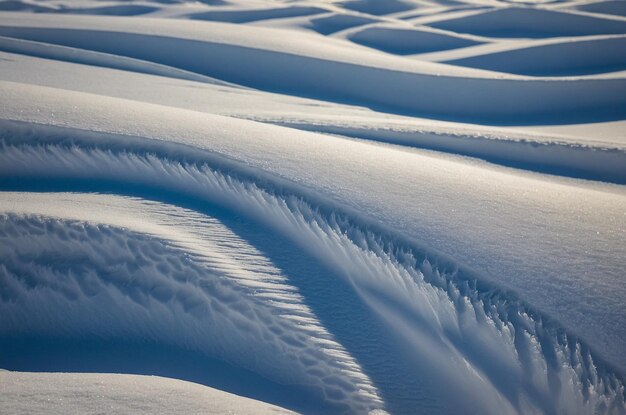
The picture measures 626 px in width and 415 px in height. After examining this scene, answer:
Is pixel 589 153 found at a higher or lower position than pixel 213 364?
higher

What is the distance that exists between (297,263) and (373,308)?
24 cm

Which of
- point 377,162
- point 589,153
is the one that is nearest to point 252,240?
point 377,162

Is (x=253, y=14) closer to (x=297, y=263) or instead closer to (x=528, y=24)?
(x=528, y=24)

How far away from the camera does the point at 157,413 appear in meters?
1.04

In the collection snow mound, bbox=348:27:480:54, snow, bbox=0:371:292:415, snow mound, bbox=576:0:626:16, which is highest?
snow mound, bbox=576:0:626:16

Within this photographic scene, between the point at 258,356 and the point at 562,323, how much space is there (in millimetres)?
688

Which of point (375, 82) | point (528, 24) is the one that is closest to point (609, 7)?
point (528, 24)

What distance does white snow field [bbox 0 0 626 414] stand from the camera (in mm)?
1197

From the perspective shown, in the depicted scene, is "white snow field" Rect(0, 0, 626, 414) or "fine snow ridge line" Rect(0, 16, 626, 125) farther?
"fine snow ridge line" Rect(0, 16, 626, 125)

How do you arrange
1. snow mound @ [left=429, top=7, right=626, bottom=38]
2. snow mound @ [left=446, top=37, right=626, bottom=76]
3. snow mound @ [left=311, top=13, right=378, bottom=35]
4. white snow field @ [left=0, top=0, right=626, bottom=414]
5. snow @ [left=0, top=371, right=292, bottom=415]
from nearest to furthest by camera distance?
snow @ [left=0, top=371, right=292, bottom=415]
white snow field @ [left=0, top=0, right=626, bottom=414]
snow mound @ [left=446, top=37, right=626, bottom=76]
snow mound @ [left=429, top=7, right=626, bottom=38]
snow mound @ [left=311, top=13, right=378, bottom=35]

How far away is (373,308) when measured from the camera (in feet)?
4.55

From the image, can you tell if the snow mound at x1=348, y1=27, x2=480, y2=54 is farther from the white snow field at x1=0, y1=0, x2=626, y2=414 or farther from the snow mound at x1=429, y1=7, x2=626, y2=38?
the white snow field at x1=0, y1=0, x2=626, y2=414

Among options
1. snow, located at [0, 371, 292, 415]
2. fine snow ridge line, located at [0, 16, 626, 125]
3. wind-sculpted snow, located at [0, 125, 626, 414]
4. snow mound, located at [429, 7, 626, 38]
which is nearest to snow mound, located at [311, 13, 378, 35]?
snow mound, located at [429, 7, 626, 38]

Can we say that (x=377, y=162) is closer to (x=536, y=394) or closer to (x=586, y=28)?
(x=536, y=394)
